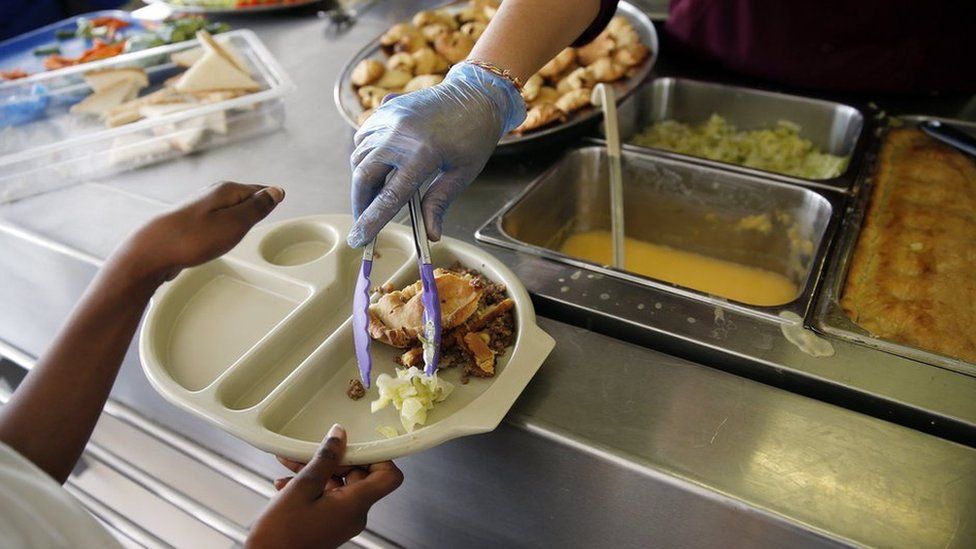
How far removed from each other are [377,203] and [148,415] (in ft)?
3.34

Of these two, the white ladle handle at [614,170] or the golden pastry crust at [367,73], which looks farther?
the golden pastry crust at [367,73]

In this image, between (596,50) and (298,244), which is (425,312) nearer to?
(298,244)

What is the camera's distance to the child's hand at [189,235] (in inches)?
42.9

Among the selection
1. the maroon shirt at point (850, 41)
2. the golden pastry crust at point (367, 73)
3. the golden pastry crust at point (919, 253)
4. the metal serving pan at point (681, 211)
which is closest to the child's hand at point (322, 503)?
the metal serving pan at point (681, 211)

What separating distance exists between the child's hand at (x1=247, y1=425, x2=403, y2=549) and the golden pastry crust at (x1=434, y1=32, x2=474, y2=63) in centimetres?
137

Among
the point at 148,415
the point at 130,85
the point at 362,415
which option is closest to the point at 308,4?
the point at 130,85

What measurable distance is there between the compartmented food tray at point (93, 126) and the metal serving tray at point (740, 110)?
1.01 m

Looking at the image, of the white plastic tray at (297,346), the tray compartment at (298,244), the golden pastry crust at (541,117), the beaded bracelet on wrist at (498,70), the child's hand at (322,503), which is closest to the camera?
the child's hand at (322,503)

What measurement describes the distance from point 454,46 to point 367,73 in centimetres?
31

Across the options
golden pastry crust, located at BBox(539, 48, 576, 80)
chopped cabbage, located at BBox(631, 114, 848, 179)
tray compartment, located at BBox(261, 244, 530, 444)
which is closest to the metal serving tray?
chopped cabbage, located at BBox(631, 114, 848, 179)

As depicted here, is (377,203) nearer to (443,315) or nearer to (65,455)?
(443,315)

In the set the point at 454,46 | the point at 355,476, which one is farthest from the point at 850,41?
the point at 355,476

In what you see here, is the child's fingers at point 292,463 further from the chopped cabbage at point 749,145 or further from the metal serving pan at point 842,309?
the chopped cabbage at point 749,145

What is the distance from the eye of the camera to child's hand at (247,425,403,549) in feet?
2.77
